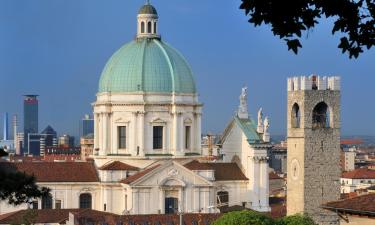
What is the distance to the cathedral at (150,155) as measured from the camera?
218 ft

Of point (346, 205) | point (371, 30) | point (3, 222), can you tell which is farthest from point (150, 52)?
point (371, 30)

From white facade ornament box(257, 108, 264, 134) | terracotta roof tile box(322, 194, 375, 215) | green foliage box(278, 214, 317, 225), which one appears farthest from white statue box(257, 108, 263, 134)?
terracotta roof tile box(322, 194, 375, 215)

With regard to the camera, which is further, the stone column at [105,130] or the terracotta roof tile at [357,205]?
the stone column at [105,130]

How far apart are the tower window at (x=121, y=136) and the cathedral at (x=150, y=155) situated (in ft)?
→ 0.19

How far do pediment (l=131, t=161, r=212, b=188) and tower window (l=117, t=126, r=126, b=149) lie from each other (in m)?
3.75

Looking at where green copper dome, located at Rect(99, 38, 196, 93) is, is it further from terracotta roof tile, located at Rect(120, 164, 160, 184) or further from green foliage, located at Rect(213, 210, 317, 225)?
green foliage, located at Rect(213, 210, 317, 225)

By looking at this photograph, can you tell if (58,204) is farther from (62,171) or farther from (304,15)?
(304,15)

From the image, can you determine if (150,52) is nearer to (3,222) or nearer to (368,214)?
(3,222)

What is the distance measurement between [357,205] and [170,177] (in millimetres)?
43625

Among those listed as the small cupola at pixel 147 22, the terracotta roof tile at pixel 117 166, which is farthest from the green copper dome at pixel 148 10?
the terracotta roof tile at pixel 117 166

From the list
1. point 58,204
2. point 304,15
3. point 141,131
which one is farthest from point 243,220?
point 304,15

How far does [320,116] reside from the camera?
197ft

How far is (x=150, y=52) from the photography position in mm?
69188

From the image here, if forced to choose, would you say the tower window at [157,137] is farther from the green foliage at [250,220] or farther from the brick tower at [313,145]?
the green foliage at [250,220]
